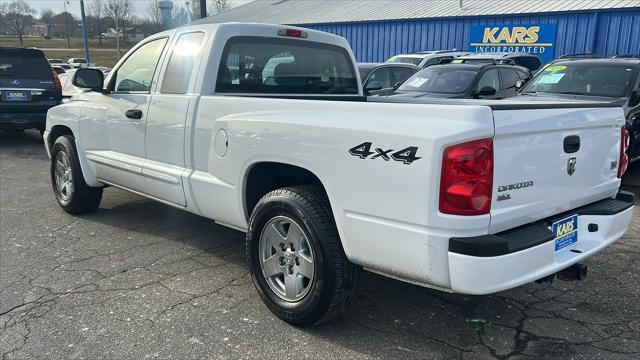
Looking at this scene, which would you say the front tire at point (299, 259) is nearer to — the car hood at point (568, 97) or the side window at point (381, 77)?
the car hood at point (568, 97)

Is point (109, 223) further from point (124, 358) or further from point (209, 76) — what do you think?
point (124, 358)

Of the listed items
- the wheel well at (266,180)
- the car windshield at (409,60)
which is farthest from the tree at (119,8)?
the wheel well at (266,180)

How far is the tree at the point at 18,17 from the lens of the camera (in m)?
63.5

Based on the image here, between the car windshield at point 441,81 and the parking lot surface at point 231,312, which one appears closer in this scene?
the parking lot surface at point 231,312

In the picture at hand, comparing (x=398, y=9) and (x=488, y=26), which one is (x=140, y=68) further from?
(x=398, y=9)

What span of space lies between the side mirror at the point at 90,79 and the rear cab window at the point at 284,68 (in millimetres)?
1621

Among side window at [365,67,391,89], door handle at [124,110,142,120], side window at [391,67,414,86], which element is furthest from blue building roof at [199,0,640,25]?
door handle at [124,110,142,120]

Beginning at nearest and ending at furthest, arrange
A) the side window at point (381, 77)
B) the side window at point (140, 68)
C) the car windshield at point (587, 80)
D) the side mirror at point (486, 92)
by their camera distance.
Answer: the side window at point (140, 68), the car windshield at point (587, 80), the side mirror at point (486, 92), the side window at point (381, 77)

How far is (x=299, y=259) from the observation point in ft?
10.7

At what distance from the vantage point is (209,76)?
3.93 metres

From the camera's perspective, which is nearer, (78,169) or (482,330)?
(482,330)

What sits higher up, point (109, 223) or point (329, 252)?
point (329, 252)

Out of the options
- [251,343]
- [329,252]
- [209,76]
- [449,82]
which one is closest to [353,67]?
[209,76]

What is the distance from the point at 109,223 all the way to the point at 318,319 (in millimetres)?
3113
